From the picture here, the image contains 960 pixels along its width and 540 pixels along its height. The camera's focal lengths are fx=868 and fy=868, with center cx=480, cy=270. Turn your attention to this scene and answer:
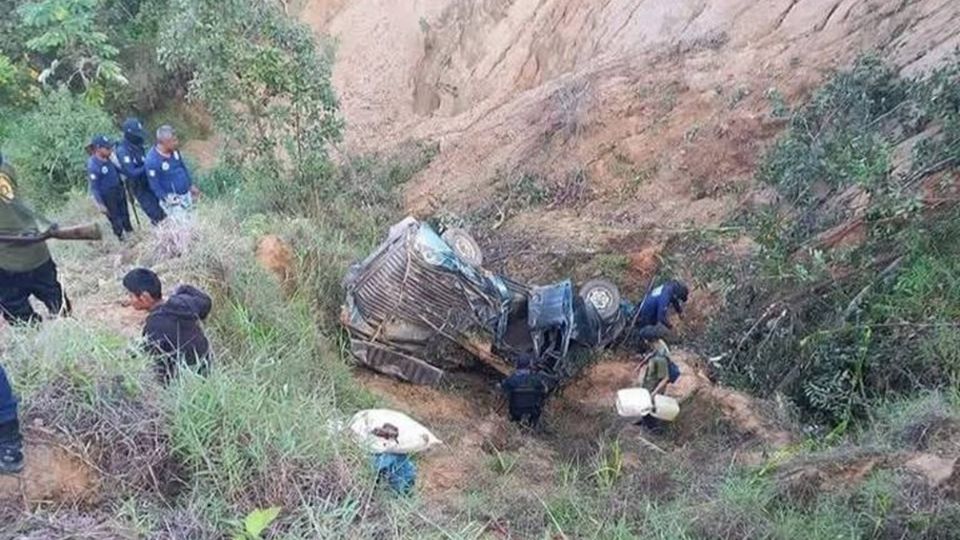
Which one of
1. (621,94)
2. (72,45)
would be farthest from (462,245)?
(72,45)

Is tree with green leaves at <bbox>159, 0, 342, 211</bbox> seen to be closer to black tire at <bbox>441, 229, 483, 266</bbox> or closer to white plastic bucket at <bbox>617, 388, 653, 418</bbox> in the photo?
black tire at <bbox>441, 229, 483, 266</bbox>

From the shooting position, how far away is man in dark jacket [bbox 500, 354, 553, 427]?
596 cm

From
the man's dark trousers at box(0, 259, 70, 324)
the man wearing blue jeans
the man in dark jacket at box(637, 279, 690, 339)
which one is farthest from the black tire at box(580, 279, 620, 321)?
the man wearing blue jeans

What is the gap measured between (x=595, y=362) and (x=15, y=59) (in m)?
10.8

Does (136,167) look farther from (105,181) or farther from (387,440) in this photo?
(387,440)

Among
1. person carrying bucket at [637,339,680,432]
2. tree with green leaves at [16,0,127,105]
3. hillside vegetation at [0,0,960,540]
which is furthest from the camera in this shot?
tree with green leaves at [16,0,127,105]

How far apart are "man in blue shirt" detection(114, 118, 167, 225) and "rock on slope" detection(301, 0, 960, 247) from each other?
3.19 metres

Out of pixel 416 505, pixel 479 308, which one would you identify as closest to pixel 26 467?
pixel 416 505

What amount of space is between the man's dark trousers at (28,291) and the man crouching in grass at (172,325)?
1123 millimetres

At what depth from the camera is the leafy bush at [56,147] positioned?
11.5m

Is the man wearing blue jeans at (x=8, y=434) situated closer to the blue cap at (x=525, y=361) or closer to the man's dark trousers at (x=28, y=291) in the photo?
the man's dark trousers at (x=28, y=291)

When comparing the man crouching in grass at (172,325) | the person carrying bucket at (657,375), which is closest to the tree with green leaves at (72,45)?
the man crouching in grass at (172,325)

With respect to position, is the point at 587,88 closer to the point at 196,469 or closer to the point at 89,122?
the point at 89,122

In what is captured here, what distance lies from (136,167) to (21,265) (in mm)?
2468
